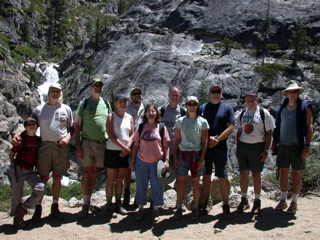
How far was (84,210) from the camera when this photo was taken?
229 inches

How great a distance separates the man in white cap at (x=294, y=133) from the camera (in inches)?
221

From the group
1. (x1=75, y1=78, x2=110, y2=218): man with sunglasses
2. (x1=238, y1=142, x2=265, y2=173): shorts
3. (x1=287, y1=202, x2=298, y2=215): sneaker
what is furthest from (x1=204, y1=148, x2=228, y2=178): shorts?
(x1=75, y1=78, x2=110, y2=218): man with sunglasses

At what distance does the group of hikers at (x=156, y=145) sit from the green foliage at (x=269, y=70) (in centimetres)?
2214

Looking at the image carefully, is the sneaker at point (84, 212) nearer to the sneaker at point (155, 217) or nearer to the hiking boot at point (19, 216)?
the hiking boot at point (19, 216)

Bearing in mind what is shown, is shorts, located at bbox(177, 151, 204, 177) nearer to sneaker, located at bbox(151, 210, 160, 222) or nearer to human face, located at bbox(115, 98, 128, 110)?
sneaker, located at bbox(151, 210, 160, 222)

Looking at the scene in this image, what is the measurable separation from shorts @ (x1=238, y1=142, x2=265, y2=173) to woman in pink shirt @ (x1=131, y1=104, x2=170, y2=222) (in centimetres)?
163

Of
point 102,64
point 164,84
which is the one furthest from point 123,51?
point 164,84

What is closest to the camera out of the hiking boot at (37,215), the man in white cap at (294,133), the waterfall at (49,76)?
the hiking boot at (37,215)

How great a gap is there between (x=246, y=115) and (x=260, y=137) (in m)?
0.53

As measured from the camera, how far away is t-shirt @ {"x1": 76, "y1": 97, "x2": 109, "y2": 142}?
5.77m

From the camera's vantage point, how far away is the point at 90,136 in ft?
19.0

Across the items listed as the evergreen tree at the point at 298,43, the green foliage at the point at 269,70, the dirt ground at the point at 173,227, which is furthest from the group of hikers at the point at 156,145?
the evergreen tree at the point at 298,43

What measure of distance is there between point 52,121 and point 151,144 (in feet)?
6.56

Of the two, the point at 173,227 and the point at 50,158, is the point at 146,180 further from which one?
the point at 50,158
